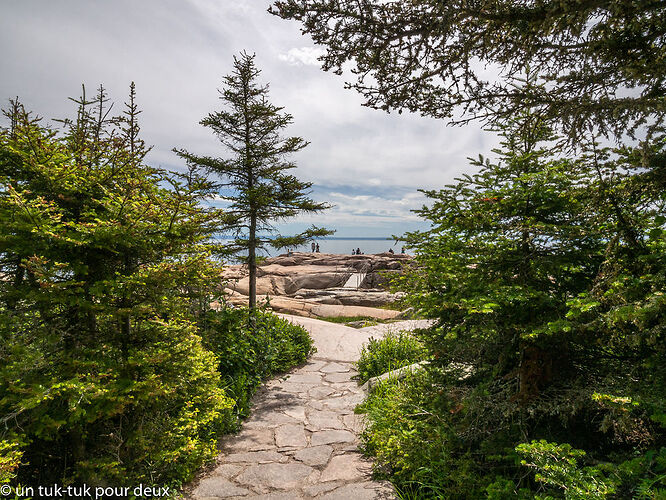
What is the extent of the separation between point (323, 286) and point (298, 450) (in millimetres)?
20252

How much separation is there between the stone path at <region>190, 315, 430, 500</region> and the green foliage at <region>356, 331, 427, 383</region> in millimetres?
423

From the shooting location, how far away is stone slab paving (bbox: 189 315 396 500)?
3.89 meters

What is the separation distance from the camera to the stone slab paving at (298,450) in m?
3.89

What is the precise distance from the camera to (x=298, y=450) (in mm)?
4891

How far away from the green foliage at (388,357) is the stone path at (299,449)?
1.39 ft

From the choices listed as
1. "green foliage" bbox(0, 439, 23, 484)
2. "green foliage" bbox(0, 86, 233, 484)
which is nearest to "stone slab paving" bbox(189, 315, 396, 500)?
"green foliage" bbox(0, 86, 233, 484)

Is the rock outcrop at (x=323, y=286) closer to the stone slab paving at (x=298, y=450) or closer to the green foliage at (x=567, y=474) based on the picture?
the stone slab paving at (x=298, y=450)

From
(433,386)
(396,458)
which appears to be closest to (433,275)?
(433,386)

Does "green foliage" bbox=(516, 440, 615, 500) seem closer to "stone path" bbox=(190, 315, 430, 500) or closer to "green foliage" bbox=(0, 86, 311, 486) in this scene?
"stone path" bbox=(190, 315, 430, 500)

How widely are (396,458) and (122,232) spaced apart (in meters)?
3.85

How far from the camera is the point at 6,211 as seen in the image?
2.94m

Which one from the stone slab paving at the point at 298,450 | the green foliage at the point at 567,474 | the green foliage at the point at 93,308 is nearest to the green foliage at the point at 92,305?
the green foliage at the point at 93,308

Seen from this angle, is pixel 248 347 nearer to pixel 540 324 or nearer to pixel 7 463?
pixel 7 463

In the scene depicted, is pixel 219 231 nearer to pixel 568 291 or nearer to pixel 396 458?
pixel 396 458
